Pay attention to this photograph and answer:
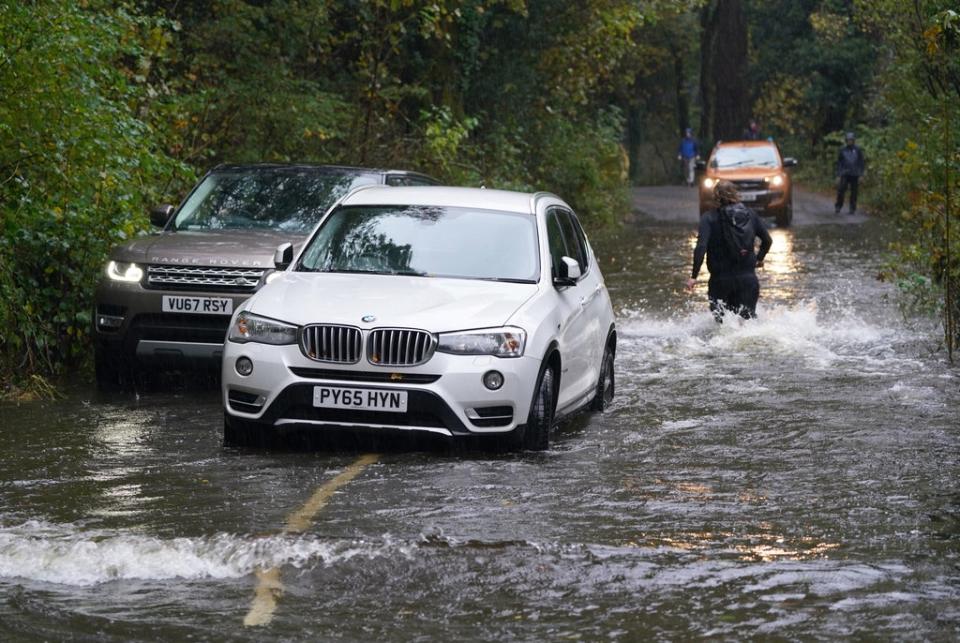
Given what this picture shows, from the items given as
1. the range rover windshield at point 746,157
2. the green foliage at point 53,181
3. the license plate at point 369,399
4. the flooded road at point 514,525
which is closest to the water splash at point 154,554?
the flooded road at point 514,525

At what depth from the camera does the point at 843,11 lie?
2192 inches

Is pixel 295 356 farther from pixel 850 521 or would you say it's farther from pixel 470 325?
pixel 850 521

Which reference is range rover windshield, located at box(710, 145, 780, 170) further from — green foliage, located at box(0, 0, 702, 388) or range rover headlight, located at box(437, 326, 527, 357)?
range rover headlight, located at box(437, 326, 527, 357)

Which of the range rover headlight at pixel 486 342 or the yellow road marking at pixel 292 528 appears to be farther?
the range rover headlight at pixel 486 342

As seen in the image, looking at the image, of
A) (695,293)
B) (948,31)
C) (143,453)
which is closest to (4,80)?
(143,453)

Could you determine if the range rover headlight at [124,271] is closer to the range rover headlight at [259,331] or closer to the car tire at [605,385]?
the range rover headlight at [259,331]

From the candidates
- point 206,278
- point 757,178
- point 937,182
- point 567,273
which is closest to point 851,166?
point 757,178

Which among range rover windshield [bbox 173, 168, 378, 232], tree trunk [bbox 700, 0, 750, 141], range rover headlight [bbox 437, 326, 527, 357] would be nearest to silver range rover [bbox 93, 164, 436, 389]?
range rover windshield [bbox 173, 168, 378, 232]

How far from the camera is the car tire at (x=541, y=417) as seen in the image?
933 centimetres

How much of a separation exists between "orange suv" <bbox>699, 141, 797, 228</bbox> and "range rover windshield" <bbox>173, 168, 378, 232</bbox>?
20427 mm

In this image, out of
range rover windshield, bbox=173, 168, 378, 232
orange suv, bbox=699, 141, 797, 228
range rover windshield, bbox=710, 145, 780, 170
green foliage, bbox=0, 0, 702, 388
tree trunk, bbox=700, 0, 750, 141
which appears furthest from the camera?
tree trunk, bbox=700, 0, 750, 141

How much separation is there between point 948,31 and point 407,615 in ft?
26.2

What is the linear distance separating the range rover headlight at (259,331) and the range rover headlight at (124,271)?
252 cm

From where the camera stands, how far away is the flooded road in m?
6.09
